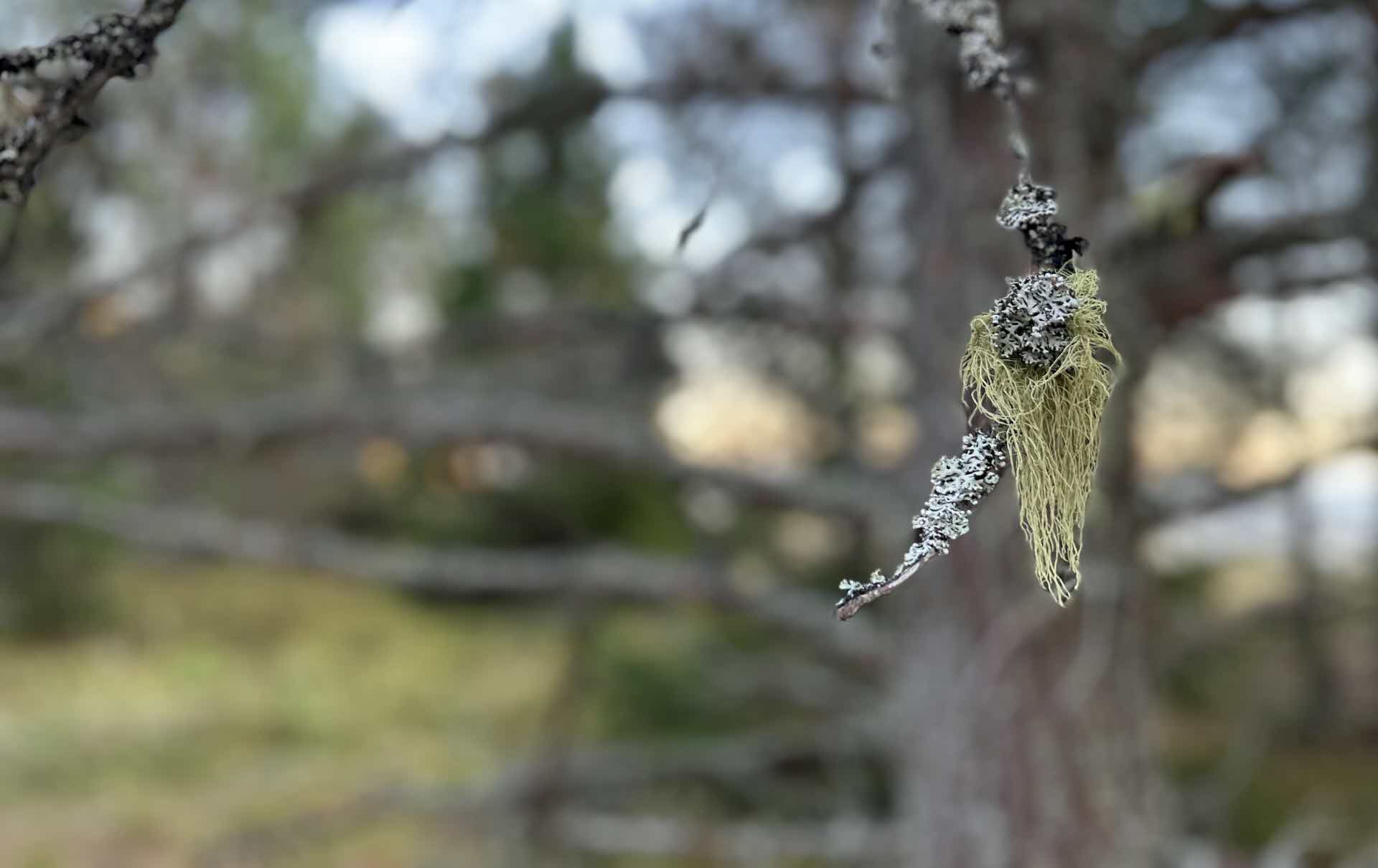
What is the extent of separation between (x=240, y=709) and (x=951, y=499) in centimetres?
627

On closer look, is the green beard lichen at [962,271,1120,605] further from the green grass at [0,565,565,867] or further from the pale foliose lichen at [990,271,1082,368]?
the green grass at [0,565,565,867]

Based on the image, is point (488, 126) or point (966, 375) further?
point (488, 126)

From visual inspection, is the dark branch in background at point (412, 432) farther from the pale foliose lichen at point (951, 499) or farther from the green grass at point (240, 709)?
the pale foliose lichen at point (951, 499)

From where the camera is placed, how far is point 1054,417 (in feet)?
1.75

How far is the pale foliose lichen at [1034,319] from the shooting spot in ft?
1.57

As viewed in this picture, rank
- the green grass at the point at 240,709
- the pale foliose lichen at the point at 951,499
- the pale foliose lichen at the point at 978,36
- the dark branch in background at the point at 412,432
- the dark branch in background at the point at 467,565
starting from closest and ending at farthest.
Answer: the pale foliose lichen at the point at 951,499
the pale foliose lichen at the point at 978,36
the dark branch in background at the point at 412,432
the dark branch in background at the point at 467,565
the green grass at the point at 240,709

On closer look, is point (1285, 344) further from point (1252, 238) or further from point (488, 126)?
point (488, 126)

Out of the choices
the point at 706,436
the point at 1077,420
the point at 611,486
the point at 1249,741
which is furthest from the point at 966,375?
the point at 611,486

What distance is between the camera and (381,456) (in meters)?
5.50

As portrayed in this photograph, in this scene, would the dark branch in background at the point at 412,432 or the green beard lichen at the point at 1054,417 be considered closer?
the green beard lichen at the point at 1054,417

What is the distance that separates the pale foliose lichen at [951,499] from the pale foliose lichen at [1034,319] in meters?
0.04

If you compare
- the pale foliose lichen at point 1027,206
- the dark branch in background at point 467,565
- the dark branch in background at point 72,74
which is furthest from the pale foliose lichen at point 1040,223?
the dark branch in background at point 467,565

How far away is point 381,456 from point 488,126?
11.7 feet

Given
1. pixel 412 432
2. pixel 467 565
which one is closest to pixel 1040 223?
pixel 412 432
